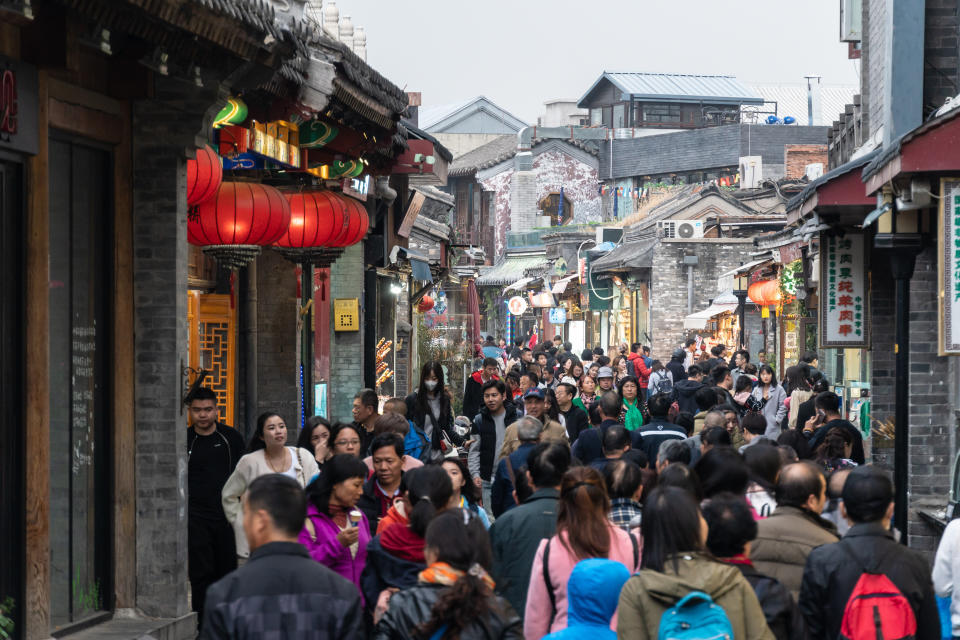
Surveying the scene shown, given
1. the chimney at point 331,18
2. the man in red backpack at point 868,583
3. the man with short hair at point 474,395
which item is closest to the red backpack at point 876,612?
the man in red backpack at point 868,583

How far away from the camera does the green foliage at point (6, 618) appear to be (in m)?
6.05

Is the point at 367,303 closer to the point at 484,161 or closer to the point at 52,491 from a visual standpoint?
the point at 52,491

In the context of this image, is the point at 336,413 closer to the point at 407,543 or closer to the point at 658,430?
the point at 658,430

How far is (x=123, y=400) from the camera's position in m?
8.43

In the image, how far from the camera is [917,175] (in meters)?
9.63

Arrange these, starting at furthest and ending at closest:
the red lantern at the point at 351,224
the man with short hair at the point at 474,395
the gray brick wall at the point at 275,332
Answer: the man with short hair at the point at 474,395
the gray brick wall at the point at 275,332
the red lantern at the point at 351,224

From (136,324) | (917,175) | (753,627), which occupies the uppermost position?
(917,175)

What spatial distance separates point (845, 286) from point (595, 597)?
9.87 metres

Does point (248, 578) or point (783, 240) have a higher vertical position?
point (783, 240)

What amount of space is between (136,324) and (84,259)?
575mm

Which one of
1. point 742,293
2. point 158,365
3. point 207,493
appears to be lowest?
point 207,493

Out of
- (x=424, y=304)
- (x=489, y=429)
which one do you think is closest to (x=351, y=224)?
(x=489, y=429)

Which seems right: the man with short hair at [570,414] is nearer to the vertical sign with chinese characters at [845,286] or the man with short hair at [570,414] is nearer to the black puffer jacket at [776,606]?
the vertical sign with chinese characters at [845,286]

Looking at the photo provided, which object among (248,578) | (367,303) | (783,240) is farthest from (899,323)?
(783,240)
